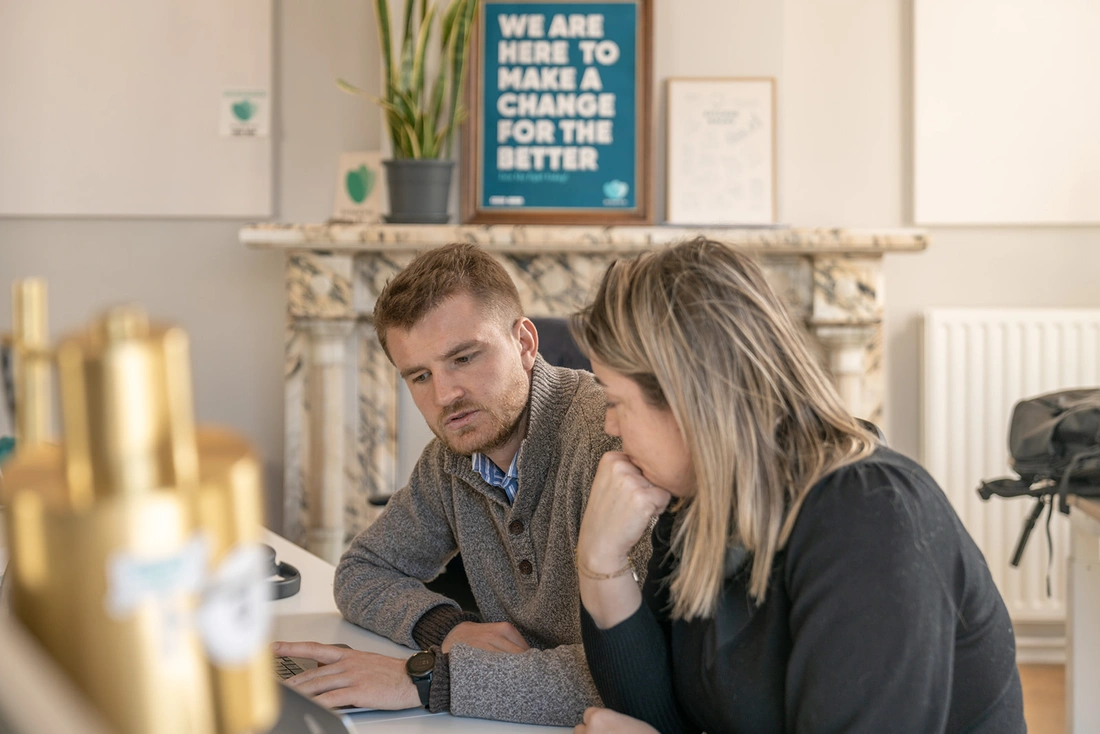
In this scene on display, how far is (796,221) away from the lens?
3287 millimetres

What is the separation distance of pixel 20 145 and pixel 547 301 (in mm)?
1741

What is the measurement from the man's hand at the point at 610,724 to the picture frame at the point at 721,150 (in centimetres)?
224

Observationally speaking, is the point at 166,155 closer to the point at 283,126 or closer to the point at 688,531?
the point at 283,126

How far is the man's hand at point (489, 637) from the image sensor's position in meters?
1.38

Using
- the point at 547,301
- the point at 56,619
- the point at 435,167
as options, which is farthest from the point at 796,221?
the point at 56,619

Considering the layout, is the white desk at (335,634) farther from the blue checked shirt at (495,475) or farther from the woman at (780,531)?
the blue checked shirt at (495,475)

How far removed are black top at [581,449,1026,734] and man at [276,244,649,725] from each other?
262 millimetres

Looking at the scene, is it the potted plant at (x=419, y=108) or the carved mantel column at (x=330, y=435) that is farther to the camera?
the carved mantel column at (x=330, y=435)

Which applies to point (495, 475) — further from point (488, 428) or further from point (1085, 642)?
point (1085, 642)

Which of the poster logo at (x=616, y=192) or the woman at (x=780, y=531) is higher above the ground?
the poster logo at (x=616, y=192)

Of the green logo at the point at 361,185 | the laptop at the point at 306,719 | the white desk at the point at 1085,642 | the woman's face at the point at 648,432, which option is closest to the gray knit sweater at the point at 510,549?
the woman's face at the point at 648,432

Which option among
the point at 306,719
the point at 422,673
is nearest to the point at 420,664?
the point at 422,673

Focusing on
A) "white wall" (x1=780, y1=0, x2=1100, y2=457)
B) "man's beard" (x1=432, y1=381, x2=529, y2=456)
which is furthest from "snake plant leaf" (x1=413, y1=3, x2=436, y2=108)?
"man's beard" (x1=432, y1=381, x2=529, y2=456)

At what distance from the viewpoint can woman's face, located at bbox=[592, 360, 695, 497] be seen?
1043mm
